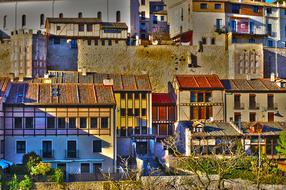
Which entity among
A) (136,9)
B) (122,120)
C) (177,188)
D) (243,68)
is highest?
(136,9)

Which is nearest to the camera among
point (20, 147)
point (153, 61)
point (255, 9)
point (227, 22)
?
point (20, 147)

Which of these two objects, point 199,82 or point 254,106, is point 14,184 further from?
point 254,106

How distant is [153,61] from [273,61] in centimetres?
1376

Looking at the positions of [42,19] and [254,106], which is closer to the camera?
→ [254,106]

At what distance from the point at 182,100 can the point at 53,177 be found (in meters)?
20.1

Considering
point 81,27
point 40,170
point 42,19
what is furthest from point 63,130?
point 42,19

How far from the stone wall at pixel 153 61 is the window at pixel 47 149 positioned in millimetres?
20275

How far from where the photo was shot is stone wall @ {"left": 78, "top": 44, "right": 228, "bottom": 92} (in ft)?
226

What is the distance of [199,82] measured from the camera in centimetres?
5947

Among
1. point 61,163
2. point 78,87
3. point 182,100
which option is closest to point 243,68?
point 182,100

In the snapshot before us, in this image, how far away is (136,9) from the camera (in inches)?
3068

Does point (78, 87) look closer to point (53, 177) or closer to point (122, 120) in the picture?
point (122, 120)

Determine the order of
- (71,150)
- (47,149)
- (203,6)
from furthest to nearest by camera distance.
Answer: (203,6)
(71,150)
(47,149)

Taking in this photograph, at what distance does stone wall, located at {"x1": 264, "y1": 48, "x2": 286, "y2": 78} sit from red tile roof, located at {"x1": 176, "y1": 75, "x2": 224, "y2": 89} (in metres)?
14.3
